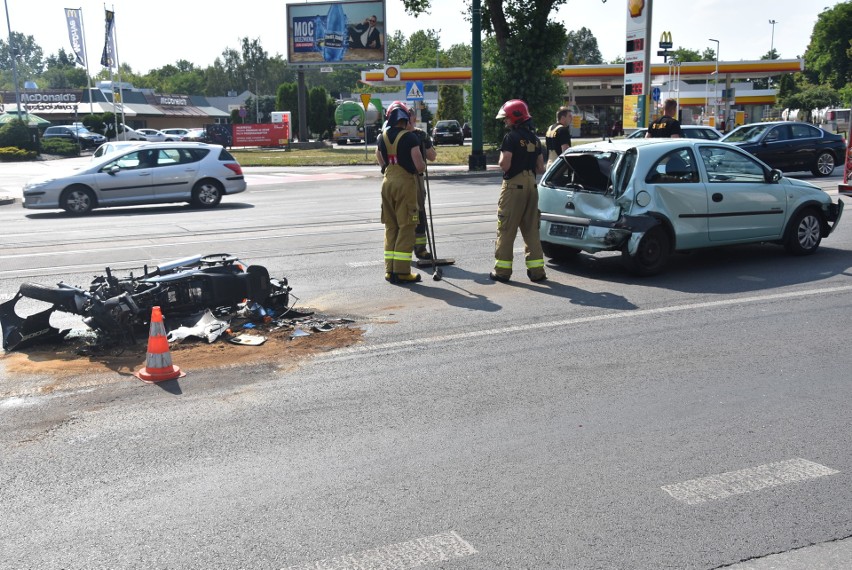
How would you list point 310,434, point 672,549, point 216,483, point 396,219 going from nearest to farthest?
point 672,549
point 216,483
point 310,434
point 396,219

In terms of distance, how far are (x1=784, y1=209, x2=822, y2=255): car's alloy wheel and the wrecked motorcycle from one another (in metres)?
6.46

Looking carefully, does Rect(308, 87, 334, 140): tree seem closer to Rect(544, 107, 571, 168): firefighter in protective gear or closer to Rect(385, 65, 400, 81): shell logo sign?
Rect(385, 65, 400, 81): shell logo sign

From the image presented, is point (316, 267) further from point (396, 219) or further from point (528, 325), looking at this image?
point (528, 325)

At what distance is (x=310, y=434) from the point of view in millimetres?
5172

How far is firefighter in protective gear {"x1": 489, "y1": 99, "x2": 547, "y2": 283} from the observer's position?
9.30m

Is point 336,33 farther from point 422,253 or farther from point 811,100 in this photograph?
point 811,100

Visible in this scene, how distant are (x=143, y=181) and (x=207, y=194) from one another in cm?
141

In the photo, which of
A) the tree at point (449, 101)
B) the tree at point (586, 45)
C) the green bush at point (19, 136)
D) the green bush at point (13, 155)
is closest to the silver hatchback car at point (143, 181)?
the green bush at point (13, 155)

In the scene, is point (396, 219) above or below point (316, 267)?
above

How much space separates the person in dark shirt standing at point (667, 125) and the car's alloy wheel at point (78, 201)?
1179 centimetres

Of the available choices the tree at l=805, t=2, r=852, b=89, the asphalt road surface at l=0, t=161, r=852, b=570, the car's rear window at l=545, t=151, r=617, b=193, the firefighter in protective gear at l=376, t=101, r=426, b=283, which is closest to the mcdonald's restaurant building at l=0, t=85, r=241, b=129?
the firefighter in protective gear at l=376, t=101, r=426, b=283

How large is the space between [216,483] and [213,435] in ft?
2.36

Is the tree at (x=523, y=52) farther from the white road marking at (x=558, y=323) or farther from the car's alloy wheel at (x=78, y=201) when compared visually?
the white road marking at (x=558, y=323)

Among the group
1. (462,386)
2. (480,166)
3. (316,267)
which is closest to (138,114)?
(480,166)
